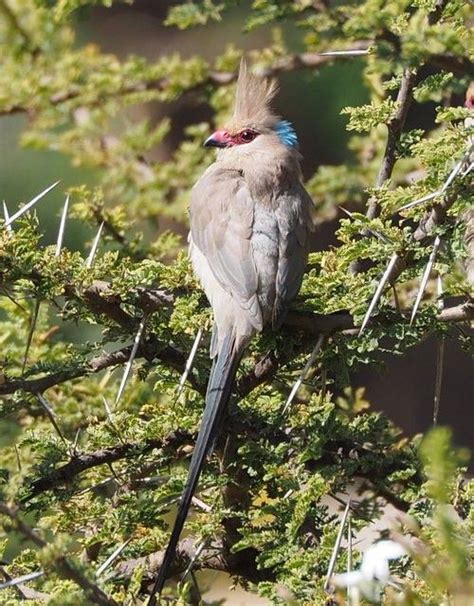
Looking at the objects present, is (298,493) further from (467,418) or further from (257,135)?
(467,418)

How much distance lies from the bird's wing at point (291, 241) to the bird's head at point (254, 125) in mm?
338

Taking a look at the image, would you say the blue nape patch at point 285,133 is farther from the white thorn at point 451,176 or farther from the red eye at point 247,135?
the white thorn at point 451,176

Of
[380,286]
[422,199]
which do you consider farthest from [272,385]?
[422,199]

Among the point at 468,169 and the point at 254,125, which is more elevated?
the point at 468,169

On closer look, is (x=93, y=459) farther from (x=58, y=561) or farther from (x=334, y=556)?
(x=58, y=561)

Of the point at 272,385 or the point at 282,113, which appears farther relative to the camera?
the point at 282,113

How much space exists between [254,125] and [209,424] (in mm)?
1722

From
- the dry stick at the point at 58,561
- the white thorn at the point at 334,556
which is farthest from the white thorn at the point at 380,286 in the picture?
the dry stick at the point at 58,561

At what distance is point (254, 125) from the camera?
3.87 meters

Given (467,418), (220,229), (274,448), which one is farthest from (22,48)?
(467,418)


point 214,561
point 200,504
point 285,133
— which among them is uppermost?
→ point 285,133

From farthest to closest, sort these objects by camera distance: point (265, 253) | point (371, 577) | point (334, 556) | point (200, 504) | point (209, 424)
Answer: point (265, 253)
point (200, 504)
point (209, 424)
point (334, 556)
point (371, 577)

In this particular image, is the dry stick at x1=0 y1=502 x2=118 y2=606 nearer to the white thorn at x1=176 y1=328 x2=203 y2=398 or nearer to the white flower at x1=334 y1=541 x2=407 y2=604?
the white flower at x1=334 y1=541 x2=407 y2=604

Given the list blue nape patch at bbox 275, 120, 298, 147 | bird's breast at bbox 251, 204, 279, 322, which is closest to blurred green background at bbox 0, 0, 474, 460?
blue nape patch at bbox 275, 120, 298, 147
